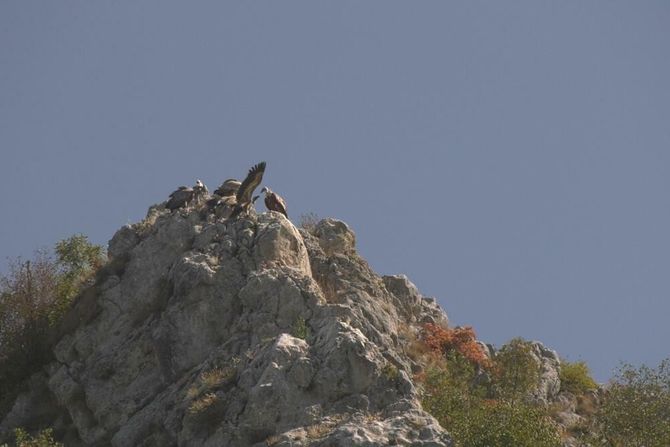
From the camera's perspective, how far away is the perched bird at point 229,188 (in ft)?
194

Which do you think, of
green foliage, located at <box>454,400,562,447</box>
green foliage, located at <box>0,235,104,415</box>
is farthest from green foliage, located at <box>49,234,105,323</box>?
green foliage, located at <box>454,400,562,447</box>

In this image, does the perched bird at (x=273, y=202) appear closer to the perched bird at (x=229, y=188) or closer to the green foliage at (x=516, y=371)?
the perched bird at (x=229, y=188)

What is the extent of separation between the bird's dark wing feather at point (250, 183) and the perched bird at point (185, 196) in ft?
9.65

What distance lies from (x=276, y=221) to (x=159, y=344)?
8.07m

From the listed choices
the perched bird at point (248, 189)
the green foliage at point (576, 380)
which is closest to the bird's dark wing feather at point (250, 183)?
the perched bird at point (248, 189)

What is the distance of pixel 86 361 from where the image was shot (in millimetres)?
53750

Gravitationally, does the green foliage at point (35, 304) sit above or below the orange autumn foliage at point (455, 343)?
below

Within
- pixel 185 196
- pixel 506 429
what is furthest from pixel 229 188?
pixel 506 429

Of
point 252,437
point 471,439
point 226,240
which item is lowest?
point 252,437

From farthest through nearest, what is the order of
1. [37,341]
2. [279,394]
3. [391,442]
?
[37,341] → [279,394] → [391,442]

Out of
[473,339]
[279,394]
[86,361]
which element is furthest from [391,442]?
[473,339]

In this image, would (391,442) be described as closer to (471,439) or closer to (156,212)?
(471,439)

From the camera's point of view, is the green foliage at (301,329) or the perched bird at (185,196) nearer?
the green foliage at (301,329)

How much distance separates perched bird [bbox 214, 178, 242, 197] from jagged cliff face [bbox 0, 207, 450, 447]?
2.62 meters
